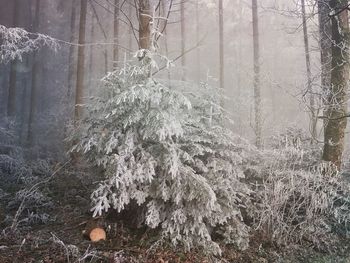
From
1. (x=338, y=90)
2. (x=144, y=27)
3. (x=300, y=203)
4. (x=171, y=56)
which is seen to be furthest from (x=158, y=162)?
(x=171, y=56)

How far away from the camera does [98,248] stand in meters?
5.54

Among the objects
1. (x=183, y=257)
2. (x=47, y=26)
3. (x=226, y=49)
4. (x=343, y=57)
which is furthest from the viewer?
(x=226, y=49)

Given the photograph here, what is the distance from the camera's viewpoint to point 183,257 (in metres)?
5.50

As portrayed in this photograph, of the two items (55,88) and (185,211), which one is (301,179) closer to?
(185,211)

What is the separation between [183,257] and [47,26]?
28241mm

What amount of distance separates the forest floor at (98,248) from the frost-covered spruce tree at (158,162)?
0.30m

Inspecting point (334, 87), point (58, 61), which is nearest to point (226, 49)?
point (58, 61)

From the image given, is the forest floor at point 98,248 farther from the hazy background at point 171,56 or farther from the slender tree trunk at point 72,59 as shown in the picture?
the hazy background at point 171,56

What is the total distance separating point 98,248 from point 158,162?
5.46 feet

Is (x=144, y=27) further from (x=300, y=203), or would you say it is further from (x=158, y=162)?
(x=300, y=203)

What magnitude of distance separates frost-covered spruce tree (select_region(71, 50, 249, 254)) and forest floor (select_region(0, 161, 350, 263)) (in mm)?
297

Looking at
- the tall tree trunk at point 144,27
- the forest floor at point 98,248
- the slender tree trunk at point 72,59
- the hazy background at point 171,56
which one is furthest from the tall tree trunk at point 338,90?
the slender tree trunk at point 72,59

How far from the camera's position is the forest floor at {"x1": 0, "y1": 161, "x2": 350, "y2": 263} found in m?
5.18

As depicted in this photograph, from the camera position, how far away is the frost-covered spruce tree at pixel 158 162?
→ 559 centimetres
